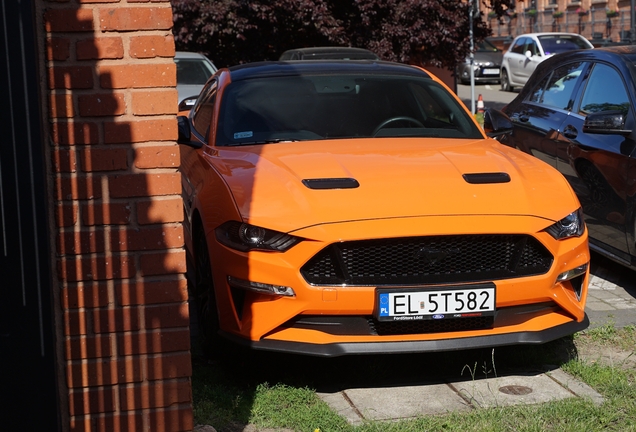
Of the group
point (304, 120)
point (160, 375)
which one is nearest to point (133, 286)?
point (160, 375)

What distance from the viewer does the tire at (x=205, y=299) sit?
4871 mm

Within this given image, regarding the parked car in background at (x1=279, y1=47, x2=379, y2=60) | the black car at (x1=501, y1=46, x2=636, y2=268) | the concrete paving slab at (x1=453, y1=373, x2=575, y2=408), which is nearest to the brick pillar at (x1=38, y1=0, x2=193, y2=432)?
the concrete paving slab at (x1=453, y1=373, x2=575, y2=408)

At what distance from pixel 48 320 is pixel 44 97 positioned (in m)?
0.73

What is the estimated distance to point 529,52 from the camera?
26938 mm

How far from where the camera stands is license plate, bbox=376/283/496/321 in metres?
4.34

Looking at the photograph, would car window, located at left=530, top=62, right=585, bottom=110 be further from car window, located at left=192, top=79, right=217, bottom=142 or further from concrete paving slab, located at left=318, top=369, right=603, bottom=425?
concrete paving slab, located at left=318, top=369, right=603, bottom=425

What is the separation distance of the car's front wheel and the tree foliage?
10670 mm

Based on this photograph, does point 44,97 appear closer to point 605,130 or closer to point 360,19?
point 605,130

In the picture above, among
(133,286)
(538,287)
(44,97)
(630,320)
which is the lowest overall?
(630,320)

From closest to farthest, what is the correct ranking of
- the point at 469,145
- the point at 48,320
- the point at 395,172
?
the point at 48,320, the point at 395,172, the point at 469,145

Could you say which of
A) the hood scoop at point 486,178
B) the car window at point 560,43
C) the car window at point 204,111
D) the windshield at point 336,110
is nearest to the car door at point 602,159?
the windshield at point 336,110

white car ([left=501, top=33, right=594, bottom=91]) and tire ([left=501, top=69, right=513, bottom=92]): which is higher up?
white car ([left=501, top=33, right=594, bottom=91])

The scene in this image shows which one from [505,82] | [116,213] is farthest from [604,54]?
[505,82]

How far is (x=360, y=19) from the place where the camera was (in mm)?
16797
